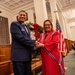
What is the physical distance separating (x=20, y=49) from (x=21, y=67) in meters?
0.26

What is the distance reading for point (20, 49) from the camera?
6.26ft

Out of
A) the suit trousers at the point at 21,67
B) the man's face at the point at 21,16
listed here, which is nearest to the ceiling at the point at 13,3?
the man's face at the point at 21,16

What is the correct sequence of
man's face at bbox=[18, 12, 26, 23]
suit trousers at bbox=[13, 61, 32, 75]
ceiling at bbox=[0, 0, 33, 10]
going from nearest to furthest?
suit trousers at bbox=[13, 61, 32, 75]
man's face at bbox=[18, 12, 26, 23]
ceiling at bbox=[0, 0, 33, 10]

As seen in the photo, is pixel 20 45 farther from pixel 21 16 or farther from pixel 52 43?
pixel 52 43

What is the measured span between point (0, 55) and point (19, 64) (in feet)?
8.19

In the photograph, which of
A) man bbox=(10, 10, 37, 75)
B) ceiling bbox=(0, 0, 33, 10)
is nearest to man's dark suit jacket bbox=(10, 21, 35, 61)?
man bbox=(10, 10, 37, 75)

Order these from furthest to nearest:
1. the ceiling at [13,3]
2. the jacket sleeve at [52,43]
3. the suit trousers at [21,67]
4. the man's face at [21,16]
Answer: the ceiling at [13,3]
the jacket sleeve at [52,43]
the man's face at [21,16]
the suit trousers at [21,67]

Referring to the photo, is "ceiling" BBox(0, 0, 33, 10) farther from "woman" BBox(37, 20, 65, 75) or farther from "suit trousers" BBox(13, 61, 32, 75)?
"suit trousers" BBox(13, 61, 32, 75)

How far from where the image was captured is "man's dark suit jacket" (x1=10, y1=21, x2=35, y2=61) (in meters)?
1.89

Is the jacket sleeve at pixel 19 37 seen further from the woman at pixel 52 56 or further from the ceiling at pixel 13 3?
the ceiling at pixel 13 3

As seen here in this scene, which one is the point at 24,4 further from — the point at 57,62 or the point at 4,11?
the point at 57,62

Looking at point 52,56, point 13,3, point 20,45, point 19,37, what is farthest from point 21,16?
point 13,3

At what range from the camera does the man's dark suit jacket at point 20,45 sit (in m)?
1.89

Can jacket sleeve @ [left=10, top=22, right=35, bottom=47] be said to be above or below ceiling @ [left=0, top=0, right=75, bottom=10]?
below
